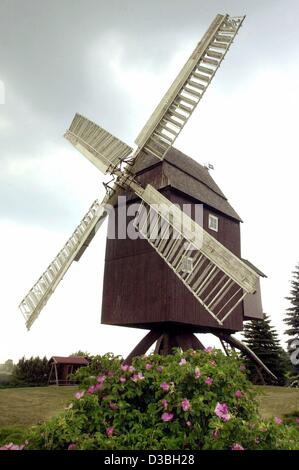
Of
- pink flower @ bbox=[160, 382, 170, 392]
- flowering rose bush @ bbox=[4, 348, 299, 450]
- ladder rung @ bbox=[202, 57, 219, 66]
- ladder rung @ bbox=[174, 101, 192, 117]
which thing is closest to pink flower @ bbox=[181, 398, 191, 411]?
flowering rose bush @ bbox=[4, 348, 299, 450]

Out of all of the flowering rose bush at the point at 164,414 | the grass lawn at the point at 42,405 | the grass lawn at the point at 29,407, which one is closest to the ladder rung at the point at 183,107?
the grass lawn at the point at 42,405

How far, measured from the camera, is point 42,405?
15867mm

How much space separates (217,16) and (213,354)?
13.9 meters

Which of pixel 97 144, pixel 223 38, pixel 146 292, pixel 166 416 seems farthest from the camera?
pixel 97 144

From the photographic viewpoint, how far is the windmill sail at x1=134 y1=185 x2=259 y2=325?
1229 cm

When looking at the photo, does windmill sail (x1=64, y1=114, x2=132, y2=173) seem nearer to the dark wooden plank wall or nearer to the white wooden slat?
the dark wooden plank wall

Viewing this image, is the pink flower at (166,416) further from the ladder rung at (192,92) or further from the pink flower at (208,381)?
the ladder rung at (192,92)

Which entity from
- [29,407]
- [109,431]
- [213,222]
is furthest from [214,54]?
[29,407]

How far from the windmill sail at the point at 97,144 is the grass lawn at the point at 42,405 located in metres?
9.83

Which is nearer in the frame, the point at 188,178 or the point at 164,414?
the point at 164,414

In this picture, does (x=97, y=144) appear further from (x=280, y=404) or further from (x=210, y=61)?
(x=280, y=404)

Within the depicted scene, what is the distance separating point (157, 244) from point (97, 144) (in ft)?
20.6

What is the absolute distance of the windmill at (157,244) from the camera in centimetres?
1429
